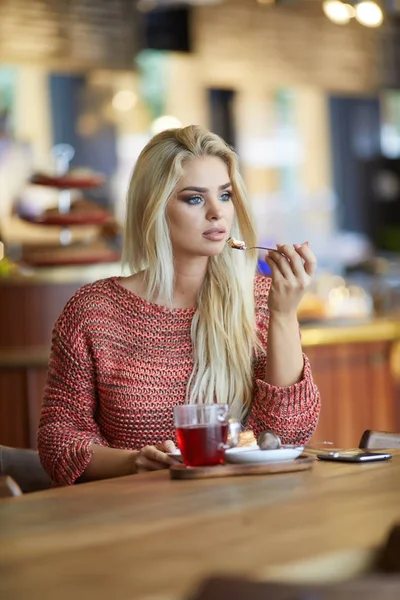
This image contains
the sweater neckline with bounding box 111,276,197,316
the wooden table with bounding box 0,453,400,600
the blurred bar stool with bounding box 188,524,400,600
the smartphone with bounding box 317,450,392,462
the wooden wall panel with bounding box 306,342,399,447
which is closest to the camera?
the blurred bar stool with bounding box 188,524,400,600

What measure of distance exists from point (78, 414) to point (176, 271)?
0.43 meters

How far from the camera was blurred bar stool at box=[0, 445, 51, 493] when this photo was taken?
8.41 ft

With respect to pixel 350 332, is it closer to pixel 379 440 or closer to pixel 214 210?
pixel 214 210

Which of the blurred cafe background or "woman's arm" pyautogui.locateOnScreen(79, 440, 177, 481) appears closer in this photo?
"woman's arm" pyautogui.locateOnScreen(79, 440, 177, 481)

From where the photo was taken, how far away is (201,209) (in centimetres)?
265

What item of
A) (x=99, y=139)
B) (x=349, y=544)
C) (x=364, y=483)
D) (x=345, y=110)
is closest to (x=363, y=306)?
(x=99, y=139)

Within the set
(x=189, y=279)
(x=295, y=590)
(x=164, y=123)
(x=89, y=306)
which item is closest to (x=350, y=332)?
(x=164, y=123)

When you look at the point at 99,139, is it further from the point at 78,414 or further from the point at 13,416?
the point at 78,414

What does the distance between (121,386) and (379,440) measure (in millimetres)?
587

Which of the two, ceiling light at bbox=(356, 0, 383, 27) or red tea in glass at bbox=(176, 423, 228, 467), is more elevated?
ceiling light at bbox=(356, 0, 383, 27)

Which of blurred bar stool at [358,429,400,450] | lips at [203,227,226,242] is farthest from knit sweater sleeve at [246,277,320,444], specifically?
lips at [203,227,226,242]

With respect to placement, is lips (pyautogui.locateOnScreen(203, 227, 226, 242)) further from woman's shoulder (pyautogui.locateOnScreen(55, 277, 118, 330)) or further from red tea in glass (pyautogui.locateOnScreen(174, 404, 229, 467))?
red tea in glass (pyautogui.locateOnScreen(174, 404, 229, 467))

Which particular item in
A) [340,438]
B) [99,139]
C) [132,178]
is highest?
[99,139]

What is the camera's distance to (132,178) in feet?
9.09
